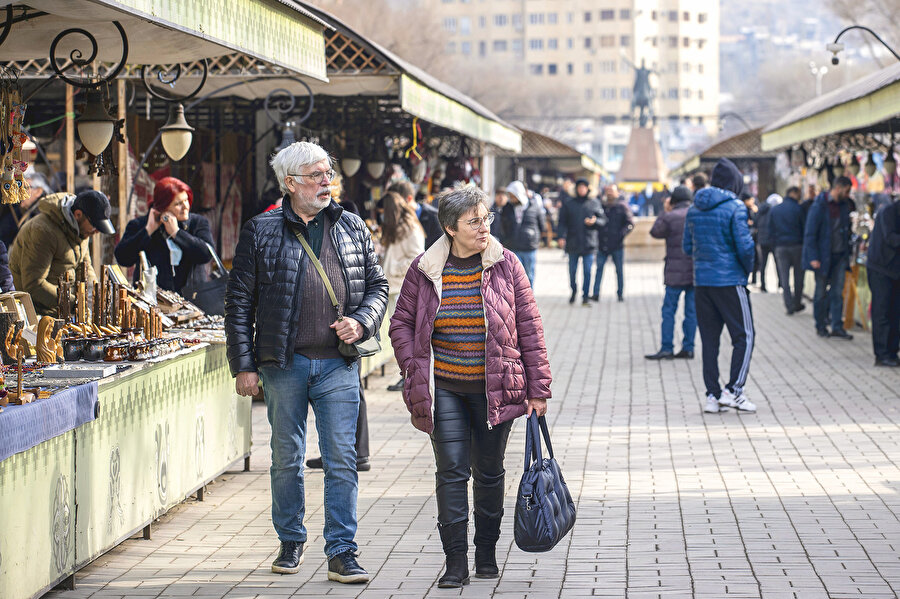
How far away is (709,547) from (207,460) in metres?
2.70

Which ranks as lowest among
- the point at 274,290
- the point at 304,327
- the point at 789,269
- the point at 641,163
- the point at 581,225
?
the point at 789,269

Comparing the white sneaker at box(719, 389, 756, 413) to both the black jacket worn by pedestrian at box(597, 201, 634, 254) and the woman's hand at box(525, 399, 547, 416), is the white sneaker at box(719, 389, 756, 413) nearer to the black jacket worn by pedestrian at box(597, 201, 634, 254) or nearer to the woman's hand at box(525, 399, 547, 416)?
the woman's hand at box(525, 399, 547, 416)

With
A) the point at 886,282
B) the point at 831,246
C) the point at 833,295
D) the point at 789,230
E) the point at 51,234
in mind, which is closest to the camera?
the point at 51,234

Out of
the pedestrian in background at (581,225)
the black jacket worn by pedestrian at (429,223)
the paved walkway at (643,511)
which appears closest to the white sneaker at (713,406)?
the paved walkway at (643,511)

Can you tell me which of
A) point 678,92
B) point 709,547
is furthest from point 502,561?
point 678,92

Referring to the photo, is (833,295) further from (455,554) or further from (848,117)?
(455,554)

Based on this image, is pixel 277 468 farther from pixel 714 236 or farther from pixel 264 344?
pixel 714 236

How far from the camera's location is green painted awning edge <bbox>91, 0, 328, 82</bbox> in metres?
5.70

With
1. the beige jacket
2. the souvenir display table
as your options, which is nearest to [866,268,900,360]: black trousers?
the beige jacket

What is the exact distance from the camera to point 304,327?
5547mm

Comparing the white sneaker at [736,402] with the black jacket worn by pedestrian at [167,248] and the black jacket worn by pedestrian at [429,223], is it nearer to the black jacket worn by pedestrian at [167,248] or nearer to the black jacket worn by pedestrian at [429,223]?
the black jacket worn by pedestrian at [429,223]

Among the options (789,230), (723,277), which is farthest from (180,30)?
(789,230)

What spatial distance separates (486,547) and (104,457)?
1.68 metres

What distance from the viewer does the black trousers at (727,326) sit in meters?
10.0
